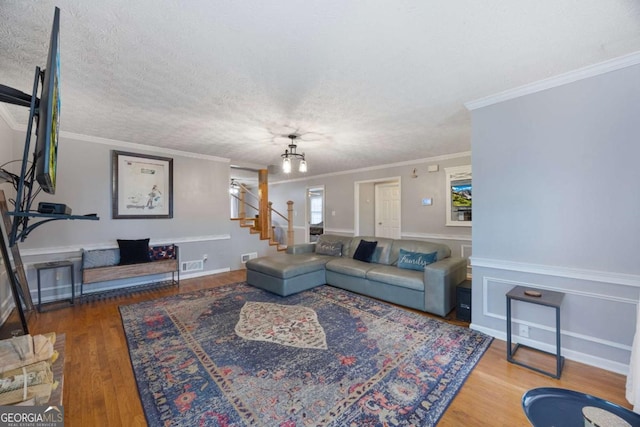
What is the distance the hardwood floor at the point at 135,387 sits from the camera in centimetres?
165

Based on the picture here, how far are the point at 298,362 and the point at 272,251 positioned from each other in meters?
4.49

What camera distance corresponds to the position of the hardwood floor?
5.41 ft

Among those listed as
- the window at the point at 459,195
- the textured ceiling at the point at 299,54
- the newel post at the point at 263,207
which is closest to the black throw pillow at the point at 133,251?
the textured ceiling at the point at 299,54

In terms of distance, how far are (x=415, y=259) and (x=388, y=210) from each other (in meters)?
3.20

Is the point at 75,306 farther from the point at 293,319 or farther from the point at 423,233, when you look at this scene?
the point at 423,233

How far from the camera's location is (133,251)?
13.8 feet

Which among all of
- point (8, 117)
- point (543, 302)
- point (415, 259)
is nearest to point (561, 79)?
point (543, 302)

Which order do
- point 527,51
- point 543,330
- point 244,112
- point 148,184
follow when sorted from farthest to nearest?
point 148,184
point 244,112
point 543,330
point 527,51

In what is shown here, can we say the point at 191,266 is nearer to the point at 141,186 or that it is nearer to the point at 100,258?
the point at 100,258

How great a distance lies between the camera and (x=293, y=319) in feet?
10.1

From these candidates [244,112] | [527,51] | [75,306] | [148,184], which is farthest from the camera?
[148,184]

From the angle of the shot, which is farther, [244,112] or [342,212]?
[342,212]

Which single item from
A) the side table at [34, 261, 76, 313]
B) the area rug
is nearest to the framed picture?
the side table at [34, 261, 76, 313]

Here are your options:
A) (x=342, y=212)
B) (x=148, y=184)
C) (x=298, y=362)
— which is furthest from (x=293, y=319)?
(x=342, y=212)
